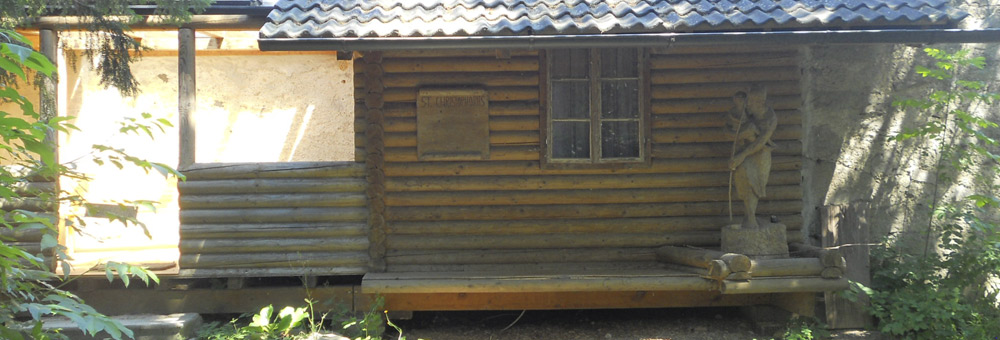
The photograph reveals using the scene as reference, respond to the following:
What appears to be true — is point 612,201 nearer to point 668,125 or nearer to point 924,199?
point 668,125

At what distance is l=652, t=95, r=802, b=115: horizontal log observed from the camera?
732 cm

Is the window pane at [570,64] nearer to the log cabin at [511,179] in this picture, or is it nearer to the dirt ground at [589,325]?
the log cabin at [511,179]

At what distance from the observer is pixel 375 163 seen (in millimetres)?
7332

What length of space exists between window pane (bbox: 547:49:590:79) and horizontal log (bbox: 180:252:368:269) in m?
2.66

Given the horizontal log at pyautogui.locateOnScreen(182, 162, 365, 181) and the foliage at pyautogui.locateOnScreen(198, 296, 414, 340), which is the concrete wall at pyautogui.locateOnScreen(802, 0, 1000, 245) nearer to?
the foliage at pyautogui.locateOnScreen(198, 296, 414, 340)

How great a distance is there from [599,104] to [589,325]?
225cm

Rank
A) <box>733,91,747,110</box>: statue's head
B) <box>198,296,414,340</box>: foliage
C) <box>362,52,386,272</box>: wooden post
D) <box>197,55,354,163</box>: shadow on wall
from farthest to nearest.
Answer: <box>197,55,354,163</box>: shadow on wall → <box>362,52,386,272</box>: wooden post → <box>733,91,747,110</box>: statue's head → <box>198,296,414,340</box>: foliage

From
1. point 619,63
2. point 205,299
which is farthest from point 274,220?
point 619,63

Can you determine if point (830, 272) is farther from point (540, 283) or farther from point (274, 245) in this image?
point (274, 245)

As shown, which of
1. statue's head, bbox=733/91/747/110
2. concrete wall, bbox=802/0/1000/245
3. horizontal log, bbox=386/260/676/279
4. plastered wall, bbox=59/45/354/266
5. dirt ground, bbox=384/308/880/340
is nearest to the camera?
statue's head, bbox=733/91/747/110

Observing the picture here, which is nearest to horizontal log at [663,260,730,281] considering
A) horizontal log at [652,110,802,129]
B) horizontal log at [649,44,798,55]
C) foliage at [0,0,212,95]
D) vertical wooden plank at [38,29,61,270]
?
horizontal log at [652,110,802,129]

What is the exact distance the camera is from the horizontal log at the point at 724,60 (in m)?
7.31

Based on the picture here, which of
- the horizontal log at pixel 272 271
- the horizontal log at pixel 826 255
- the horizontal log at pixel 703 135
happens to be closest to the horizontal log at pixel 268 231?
the horizontal log at pixel 272 271

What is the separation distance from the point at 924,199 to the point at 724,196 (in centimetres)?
253
